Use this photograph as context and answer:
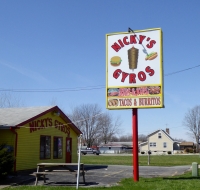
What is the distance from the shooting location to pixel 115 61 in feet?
55.4

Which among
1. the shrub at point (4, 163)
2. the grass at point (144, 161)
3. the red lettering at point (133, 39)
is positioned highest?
the red lettering at point (133, 39)

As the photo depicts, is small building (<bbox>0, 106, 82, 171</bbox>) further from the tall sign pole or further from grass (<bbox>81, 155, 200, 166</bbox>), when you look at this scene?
grass (<bbox>81, 155, 200, 166</bbox>)

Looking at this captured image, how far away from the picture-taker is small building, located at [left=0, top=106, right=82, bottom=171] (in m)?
20.2

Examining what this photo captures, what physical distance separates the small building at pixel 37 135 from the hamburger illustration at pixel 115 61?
6950mm

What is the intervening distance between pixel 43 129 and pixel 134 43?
9.93m

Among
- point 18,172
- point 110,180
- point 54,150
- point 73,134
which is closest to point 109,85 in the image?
point 110,180

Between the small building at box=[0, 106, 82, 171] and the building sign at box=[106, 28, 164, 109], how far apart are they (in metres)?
6.73

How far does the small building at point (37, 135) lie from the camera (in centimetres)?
2016

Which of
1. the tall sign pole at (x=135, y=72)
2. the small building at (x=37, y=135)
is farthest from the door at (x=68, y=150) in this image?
the tall sign pole at (x=135, y=72)

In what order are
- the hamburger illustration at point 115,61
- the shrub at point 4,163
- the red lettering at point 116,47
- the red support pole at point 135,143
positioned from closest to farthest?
the shrub at point 4,163
the red support pole at point 135,143
the hamburger illustration at point 115,61
the red lettering at point 116,47

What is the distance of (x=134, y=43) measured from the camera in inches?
656

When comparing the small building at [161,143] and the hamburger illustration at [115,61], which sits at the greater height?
the hamburger illustration at [115,61]

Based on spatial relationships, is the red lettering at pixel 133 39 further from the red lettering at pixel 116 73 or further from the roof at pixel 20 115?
the roof at pixel 20 115

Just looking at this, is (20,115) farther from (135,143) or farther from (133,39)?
(133,39)
